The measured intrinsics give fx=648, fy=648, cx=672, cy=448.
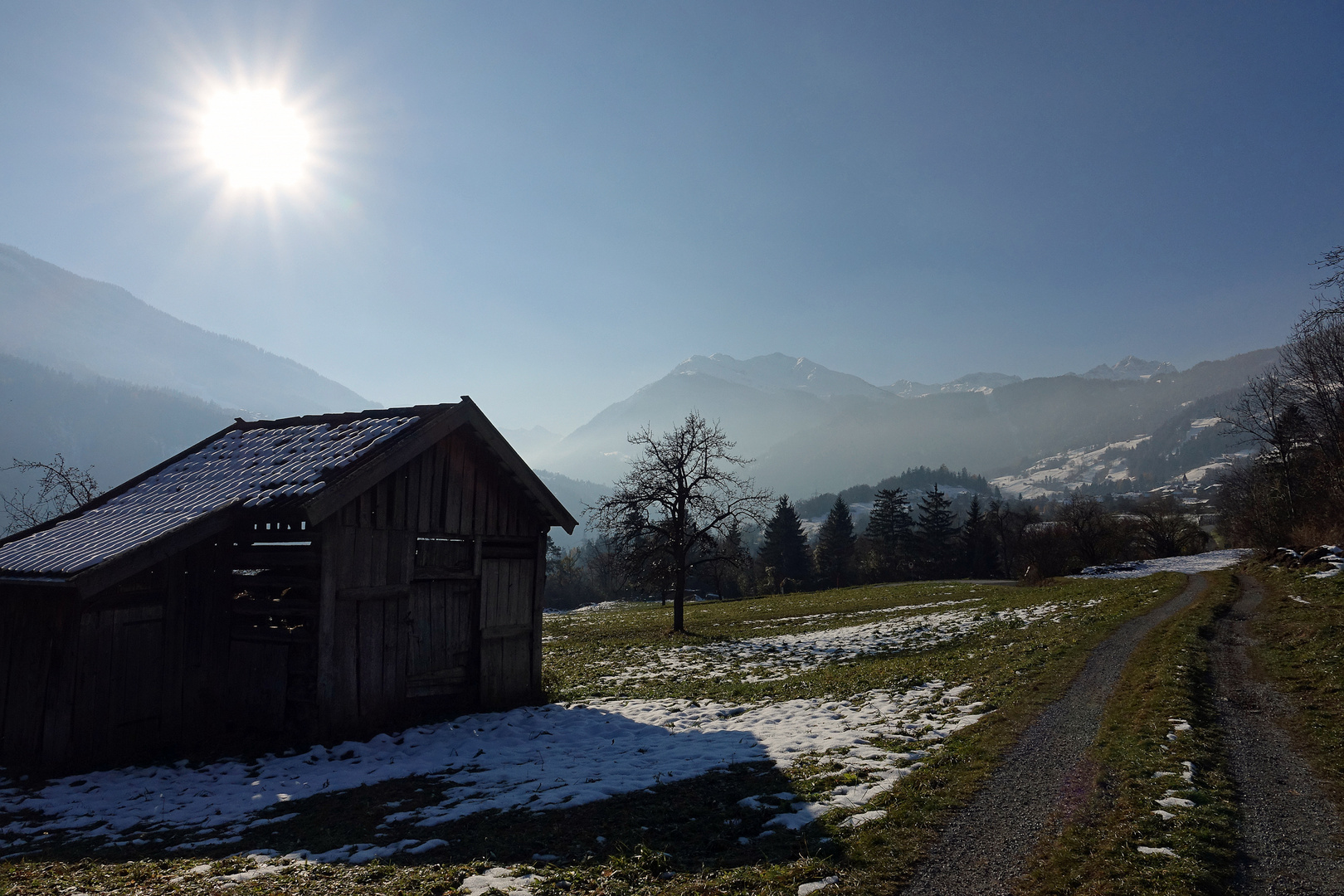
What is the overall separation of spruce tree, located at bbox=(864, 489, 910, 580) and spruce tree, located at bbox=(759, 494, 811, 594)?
10.2 metres

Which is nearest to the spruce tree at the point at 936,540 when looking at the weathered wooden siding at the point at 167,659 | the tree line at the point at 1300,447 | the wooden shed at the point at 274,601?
the tree line at the point at 1300,447

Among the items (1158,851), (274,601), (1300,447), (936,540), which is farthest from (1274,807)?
(936,540)

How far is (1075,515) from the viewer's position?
2891 inches

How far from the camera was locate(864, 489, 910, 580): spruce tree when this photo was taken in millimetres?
86250

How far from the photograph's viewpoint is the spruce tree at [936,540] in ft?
282

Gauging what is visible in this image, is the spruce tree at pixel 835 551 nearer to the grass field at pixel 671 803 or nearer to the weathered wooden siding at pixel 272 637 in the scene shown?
the grass field at pixel 671 803

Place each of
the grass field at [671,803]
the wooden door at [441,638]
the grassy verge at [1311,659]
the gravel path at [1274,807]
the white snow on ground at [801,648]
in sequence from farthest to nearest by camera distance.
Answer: the white snow on ground at [801,648]
the wooden door at [441,638]
the grassy verge at [1311,659]
the grass field at [671,803]
the gravel path at [1274,807]

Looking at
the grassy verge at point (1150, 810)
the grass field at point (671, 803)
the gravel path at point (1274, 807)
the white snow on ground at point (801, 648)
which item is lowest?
the white snow on ground at point (801, 648)

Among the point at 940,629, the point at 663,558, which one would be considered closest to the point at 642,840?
the point at 940,629

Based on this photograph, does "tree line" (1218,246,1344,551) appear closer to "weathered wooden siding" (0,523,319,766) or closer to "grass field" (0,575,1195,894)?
"grass field" (0,575,1195,894)

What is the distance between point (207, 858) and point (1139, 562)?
55.9 meters

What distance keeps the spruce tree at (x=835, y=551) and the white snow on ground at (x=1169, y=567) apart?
45.2 meters

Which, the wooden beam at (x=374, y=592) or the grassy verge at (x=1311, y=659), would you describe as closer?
the grassy verge at (x=1311, y=659)

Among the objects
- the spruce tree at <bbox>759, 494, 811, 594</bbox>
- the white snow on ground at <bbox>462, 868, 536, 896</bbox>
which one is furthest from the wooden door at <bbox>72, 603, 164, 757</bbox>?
the spruce tree at <bbox>759, 494, 811, 594</bbox>
